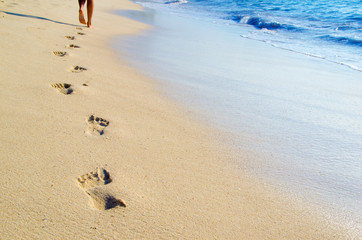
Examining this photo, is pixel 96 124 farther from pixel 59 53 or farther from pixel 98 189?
pixel 59 53

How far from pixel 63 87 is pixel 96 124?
0.66 meters

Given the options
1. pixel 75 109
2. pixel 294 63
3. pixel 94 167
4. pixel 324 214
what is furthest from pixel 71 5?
pixel 324 214

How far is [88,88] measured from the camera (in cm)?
241

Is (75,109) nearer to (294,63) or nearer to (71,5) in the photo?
(294,63)

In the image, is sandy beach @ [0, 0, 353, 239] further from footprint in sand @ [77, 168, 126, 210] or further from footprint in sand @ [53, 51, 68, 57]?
footprint in sand @ [53, 51, 68, 57]

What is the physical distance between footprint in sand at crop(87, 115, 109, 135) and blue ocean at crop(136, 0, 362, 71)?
425cm

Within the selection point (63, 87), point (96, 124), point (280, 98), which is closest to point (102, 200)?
point (96, 124)

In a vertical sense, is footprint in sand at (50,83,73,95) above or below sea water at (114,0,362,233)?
below

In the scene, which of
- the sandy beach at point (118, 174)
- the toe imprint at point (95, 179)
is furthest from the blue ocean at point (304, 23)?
the toe imprint at point (95, 179)

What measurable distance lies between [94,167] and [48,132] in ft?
1.39

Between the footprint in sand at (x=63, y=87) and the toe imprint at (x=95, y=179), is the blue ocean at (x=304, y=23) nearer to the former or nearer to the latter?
the footprint in sand at (x=63, y=87)

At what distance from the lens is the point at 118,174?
144 centimetres

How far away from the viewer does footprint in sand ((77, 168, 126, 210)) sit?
49.4 inches

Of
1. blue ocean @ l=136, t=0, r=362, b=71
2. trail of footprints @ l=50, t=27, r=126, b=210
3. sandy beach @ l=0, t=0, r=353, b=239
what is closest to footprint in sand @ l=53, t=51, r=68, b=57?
sandy beach @ l=0, t=0, r=353, b=239
